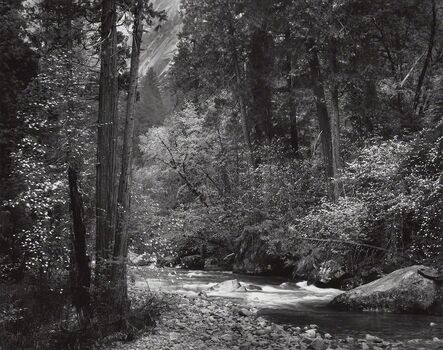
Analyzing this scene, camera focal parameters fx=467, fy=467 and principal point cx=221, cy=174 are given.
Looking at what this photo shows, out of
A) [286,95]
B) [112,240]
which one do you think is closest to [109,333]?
[112,240]

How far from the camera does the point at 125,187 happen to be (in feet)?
29.1

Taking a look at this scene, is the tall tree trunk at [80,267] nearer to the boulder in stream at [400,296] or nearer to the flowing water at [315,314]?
the flowing water at [315,314]

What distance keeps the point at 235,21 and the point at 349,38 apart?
25.0ft

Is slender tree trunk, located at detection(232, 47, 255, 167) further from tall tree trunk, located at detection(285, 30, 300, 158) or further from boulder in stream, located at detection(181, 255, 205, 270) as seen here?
boulder in stream, located at detection(181, 255, 205, 270)

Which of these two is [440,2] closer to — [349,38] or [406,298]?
[349,38]

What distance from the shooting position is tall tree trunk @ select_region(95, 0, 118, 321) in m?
8.49

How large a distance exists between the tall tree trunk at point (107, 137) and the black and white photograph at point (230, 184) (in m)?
0.03

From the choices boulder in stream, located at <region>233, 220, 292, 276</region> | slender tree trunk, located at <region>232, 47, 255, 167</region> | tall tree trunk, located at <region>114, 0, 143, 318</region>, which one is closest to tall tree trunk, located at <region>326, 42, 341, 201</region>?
boulder in stream, located at <region>233, 220, 292, 276</region>

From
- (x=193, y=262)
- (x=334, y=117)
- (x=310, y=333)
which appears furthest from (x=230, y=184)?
(x=310, y=333)

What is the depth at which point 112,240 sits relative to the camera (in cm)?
848

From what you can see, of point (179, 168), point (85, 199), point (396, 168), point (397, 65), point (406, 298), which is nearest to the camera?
point (406, 298)

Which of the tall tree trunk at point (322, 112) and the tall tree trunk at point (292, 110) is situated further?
the tall tree trunk at point (292, 110)

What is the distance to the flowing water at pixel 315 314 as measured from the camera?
8.61 meters

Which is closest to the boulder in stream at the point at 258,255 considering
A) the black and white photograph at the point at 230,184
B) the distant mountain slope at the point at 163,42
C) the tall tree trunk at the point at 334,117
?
the black and white photograph at the point at 230,184
